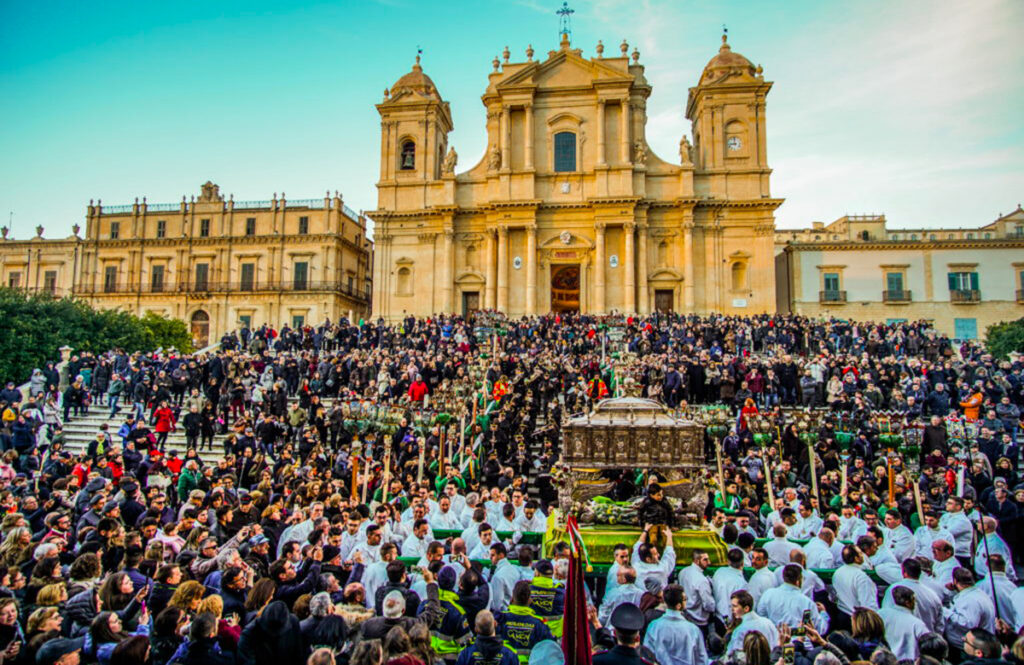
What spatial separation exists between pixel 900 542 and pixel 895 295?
119 feet

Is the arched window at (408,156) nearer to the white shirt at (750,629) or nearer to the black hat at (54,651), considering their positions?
the white shirt at (750,629)

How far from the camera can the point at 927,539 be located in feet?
28.7

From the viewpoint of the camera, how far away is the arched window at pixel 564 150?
125 ft

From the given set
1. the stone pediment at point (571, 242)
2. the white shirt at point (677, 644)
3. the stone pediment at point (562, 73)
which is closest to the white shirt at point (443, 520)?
the white shirt at point (677, 644)

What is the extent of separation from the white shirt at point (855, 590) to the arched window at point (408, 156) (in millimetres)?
36013

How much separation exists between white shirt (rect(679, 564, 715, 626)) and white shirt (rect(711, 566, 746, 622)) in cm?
8

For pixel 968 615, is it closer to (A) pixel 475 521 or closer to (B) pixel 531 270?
(A) pixel 475 521

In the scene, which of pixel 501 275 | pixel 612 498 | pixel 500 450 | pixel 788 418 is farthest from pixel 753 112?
pixel 612 498

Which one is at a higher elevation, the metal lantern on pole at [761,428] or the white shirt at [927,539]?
the metal lantern on pole at [761,428]

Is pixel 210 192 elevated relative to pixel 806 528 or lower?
elevated

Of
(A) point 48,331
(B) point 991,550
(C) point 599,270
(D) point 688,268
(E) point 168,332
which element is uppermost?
(D) point 688,268

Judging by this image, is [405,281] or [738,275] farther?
[405,281]

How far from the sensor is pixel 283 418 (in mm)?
18094

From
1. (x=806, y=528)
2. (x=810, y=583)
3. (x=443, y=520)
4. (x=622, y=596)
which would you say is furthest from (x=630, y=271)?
(x=622, y=596)
